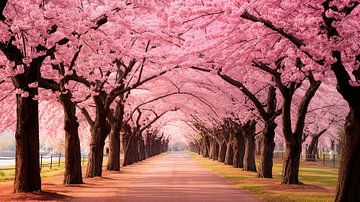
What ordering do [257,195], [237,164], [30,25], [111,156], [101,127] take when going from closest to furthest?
[30,25], [257,195], [101,127], [111,156], [237,164]

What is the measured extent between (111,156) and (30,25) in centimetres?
2316

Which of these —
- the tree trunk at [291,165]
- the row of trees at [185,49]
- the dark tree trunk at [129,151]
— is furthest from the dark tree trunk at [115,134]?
the tree trunk at [291,165]

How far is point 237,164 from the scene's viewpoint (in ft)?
140

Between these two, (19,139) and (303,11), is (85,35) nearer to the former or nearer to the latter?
(19,139)

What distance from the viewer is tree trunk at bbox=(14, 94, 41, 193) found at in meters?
16.5

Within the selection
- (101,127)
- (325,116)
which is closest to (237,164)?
(325,116)

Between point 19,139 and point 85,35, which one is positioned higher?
point 85,35

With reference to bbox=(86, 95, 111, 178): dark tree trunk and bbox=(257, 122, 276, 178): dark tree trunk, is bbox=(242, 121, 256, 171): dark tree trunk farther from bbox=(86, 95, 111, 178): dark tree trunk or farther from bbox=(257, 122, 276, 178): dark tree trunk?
bbox=(86, 95, 111, 178): dark tree trunk

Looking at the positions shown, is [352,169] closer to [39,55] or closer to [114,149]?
[39,55]

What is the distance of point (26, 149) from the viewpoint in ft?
54.3

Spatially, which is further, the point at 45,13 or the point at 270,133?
the point at 270,133

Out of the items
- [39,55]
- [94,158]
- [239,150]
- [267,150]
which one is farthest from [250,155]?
[39,55]

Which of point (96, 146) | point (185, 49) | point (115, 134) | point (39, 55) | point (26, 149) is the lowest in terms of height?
point (26, 149)

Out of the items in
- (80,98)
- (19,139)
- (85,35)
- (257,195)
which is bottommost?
(257,195)
